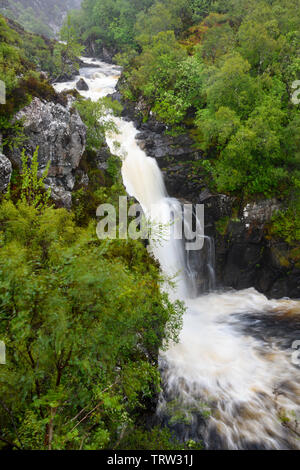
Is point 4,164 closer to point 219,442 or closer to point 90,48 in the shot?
point 219,442

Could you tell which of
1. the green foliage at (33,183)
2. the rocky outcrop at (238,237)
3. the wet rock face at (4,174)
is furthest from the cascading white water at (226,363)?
the wet rock face at (4,174)

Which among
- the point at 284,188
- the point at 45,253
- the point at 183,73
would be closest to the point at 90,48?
the point at 183,73

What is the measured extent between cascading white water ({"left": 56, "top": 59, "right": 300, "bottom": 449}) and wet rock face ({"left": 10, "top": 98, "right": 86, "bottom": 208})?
557cm

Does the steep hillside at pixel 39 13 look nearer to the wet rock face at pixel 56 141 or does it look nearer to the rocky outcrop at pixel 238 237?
the rocky outcrop at pixel 238 237

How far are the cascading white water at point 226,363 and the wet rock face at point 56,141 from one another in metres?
5.57

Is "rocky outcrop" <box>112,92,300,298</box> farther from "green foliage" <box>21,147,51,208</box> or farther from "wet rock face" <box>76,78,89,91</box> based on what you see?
"wet rock face" <box>76,78,89,91</box>

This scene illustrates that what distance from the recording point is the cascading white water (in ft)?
26.1

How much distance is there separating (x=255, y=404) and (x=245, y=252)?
1003 cm

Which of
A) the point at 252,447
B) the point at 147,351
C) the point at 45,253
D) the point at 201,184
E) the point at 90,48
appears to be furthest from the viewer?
the point at 90,48

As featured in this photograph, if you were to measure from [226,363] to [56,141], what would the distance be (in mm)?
12645

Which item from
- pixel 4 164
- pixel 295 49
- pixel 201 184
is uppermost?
pixel 295 49

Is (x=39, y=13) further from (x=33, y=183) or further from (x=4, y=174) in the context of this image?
(x=33, y=183)

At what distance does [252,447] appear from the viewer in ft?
24.3

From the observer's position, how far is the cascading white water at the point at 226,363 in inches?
313
